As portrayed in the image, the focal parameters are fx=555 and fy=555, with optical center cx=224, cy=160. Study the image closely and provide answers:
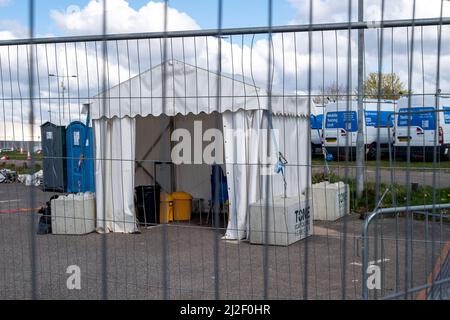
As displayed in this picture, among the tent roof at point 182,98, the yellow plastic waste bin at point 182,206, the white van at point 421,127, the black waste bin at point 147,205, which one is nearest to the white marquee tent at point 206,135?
the tent roof at point 182,98

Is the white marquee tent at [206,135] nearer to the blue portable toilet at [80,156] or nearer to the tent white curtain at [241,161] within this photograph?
the tent white curtain at [241,161]

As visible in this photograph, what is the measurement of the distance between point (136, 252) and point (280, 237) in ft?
7.10

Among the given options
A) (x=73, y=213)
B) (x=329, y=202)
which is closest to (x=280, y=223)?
(x=329, y=202)

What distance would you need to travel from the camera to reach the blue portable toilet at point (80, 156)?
10627 millimetres

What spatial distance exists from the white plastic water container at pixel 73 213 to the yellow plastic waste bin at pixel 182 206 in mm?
1883

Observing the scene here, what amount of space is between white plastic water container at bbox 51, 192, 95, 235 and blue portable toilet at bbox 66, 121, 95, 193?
638 millimetres

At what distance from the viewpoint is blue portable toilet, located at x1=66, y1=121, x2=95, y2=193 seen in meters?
10.6

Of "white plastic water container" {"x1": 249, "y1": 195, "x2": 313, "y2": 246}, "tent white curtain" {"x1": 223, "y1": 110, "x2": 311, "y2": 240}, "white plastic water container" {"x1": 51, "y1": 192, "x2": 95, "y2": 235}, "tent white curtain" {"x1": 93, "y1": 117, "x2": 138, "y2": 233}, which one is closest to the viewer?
"white plastic water container" {"x1": 249, "y1": 195, "x2": 313, "y2": 246}

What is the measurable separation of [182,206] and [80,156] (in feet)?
8.00

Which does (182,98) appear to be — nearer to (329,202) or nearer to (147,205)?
(147,205)

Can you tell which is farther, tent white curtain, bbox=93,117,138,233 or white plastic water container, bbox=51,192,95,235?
tent white curtain, bbox=93,117,138,233

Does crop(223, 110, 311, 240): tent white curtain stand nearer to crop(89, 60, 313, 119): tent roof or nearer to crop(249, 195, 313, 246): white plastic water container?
crop(89, 60, 313, 119): tent roof

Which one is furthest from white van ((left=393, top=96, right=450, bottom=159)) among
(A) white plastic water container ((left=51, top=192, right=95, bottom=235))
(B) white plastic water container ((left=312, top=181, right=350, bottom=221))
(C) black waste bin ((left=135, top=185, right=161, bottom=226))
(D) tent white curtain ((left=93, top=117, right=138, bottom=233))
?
(C) black waste bin ((left=135, top=185, right=161, bottom=226))

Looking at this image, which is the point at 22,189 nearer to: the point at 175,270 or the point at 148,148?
the point at 148,148
